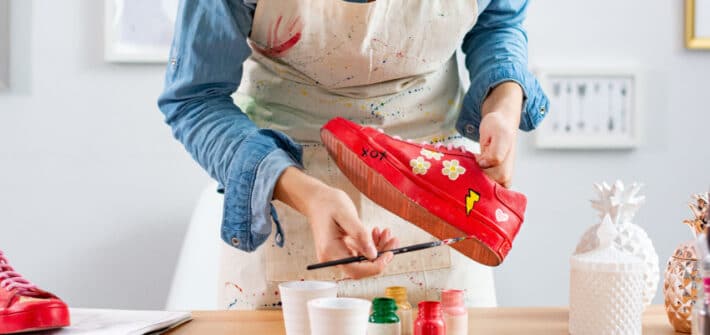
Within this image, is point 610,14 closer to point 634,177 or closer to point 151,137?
point 634,177

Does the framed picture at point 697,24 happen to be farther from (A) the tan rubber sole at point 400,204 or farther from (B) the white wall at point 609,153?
(A) the tan rubber sole at point 400,204

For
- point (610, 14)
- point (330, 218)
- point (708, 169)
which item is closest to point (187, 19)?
point (330, 218)

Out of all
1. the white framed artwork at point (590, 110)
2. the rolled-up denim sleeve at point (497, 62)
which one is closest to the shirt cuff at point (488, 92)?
the rolled-up denim sleeve at point (497, 62)

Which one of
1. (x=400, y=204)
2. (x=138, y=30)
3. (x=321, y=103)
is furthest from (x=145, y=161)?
(x=400, y=204)

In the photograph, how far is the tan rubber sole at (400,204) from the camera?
89 cm

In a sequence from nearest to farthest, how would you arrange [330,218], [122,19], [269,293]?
[330,218]
[269,293]
[122,19]

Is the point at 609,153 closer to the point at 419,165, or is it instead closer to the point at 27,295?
the point at 419,165

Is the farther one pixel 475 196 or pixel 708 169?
pixel 708 169

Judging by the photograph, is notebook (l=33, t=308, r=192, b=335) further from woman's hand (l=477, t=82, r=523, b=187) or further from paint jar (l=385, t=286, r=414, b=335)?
woman's hand (l=477, t=82, r=523, b=187)

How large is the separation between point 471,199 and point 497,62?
0.26 meters

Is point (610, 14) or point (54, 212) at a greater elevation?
point (610, 14)

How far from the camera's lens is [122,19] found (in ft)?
6.33

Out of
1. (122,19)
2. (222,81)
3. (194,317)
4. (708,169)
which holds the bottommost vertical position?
(194,317)

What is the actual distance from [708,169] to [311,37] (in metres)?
1.41
